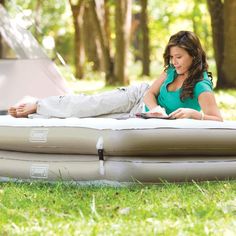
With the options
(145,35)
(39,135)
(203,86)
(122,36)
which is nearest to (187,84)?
(203,86)

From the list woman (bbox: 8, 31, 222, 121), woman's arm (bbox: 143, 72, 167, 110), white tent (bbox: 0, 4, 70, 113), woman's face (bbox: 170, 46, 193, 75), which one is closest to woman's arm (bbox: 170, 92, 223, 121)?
woman (bbox: 8, 31, 222, 121)

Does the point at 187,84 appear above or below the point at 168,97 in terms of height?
above

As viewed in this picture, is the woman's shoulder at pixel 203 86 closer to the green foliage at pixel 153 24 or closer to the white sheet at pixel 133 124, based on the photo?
the white sheet at pixel 133 124

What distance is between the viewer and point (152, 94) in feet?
14.6

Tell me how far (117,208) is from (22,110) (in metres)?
1.48

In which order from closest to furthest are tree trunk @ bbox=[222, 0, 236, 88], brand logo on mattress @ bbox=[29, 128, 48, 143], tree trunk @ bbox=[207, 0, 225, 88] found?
brand logo on mattress @ bbox=[29, 128, 48, 143] < tree trunk @ bbox=[222, 0, 236, 88] < tree trunk @ bbox=[207, 0, 225, 88]

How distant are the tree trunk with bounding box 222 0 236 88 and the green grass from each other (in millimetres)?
7095

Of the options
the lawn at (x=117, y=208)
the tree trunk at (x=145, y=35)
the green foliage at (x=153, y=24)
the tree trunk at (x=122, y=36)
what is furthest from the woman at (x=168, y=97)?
the green foliage at (x=153, y=24)

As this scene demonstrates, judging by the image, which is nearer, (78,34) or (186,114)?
(186,114)

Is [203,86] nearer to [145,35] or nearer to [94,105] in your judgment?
[94,105]

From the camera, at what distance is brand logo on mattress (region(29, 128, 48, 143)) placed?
150 inches

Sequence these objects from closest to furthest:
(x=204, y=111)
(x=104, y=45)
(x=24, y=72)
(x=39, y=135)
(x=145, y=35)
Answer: (x=39, y=135), (x=204, y=111), (x=24, y=72), (x=104, y=45), (x=145, y=35)

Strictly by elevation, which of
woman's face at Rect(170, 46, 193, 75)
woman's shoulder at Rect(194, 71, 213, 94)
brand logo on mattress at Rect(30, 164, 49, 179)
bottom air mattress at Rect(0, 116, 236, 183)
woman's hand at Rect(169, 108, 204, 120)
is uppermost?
woman's face at Rect(170, 46, 193, 75)

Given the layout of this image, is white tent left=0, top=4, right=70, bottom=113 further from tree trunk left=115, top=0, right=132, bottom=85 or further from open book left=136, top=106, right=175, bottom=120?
tree trunk left=115, top=0, right=132, bottom=85
